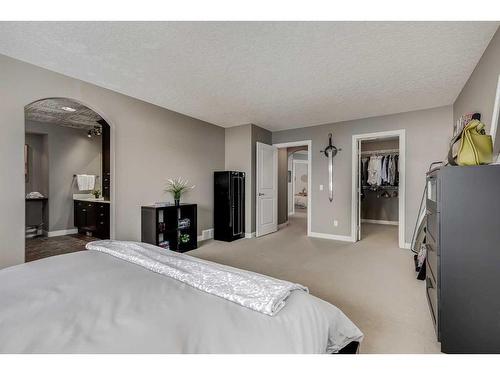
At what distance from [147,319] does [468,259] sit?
1827 millimetres

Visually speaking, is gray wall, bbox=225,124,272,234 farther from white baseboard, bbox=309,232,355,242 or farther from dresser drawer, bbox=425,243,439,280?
dresser drawer, bbox=425,243,439,280

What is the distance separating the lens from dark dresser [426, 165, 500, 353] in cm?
141

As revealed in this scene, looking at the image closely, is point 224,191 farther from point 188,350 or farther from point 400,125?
point 188,350

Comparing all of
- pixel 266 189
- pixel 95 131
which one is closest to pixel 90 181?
pixel 95 131

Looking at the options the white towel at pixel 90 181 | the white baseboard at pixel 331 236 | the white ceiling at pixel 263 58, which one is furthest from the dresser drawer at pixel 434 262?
the white towel at pixel 90 181

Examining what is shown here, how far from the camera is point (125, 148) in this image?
11.3 ft

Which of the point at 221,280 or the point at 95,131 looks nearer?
the point at 221,280

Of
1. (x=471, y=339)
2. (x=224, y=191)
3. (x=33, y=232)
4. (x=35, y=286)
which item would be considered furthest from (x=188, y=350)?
(x=33, y=232)

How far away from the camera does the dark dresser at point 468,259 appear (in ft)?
4.63

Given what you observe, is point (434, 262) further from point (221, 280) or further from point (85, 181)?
point (85, 181)

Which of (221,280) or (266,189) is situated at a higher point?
(266,189)

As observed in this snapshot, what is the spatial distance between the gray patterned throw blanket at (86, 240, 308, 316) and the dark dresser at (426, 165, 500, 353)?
3.42 feet

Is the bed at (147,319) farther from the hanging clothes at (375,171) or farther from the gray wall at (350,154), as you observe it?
the hanging clothes at (375,171)

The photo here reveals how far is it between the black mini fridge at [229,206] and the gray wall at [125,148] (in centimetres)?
19
